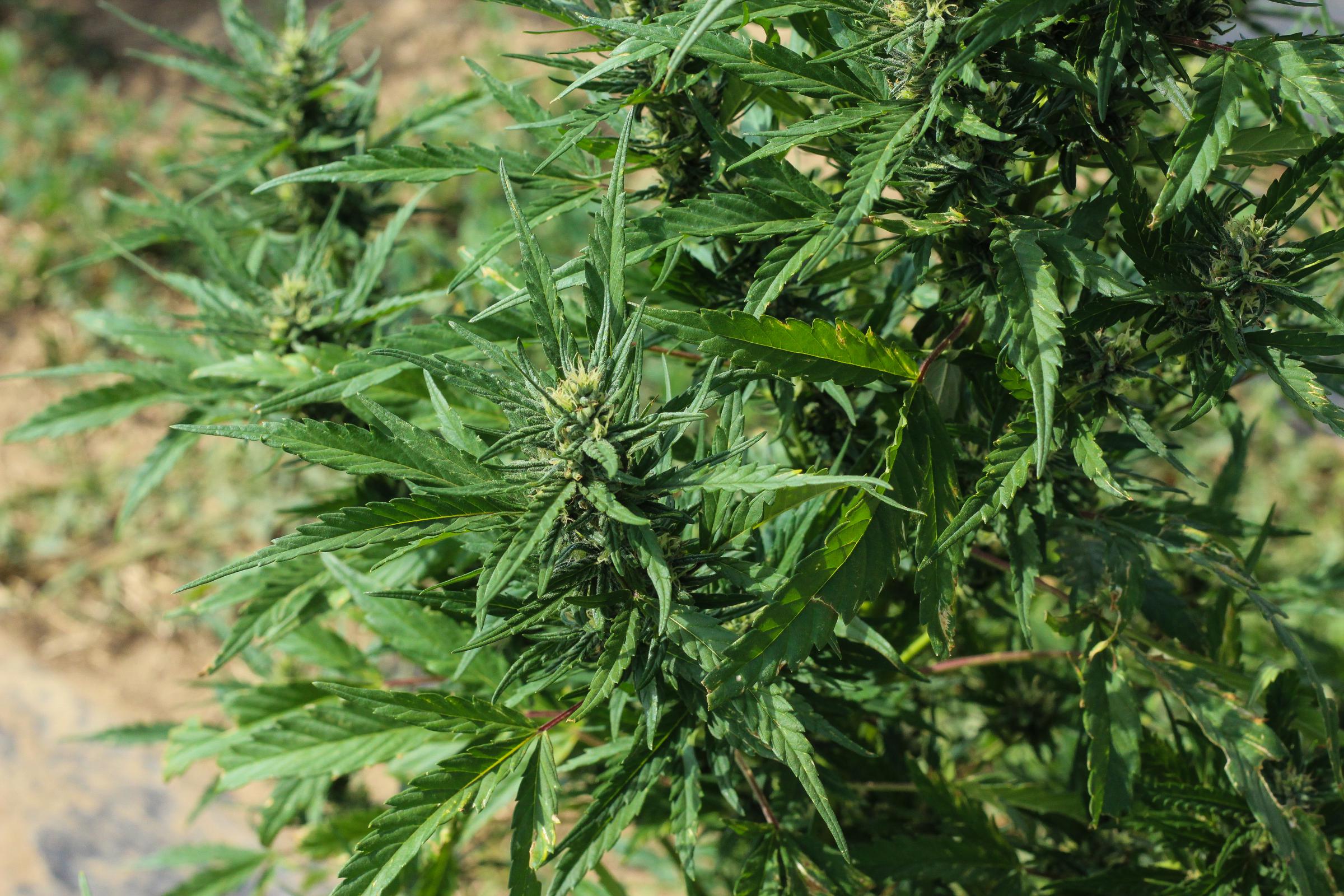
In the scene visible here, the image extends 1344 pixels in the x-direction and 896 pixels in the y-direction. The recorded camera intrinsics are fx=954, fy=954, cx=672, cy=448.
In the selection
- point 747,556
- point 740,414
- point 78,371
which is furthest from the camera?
point 78,371

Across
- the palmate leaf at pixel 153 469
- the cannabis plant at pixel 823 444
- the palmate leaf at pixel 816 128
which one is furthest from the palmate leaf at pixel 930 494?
the palmate leaf at pixel 153 469

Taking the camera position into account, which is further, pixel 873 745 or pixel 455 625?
pixel 873 745

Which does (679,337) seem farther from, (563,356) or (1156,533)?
(1156,533)

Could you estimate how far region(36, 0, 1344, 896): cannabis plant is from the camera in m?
0.89

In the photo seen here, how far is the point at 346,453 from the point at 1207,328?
33.3 inches

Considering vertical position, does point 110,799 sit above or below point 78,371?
below

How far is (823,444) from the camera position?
52.3 inches

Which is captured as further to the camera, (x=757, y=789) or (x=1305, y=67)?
(x=757, y=789)

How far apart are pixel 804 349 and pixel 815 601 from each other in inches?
9.8

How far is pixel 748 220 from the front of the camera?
3.22 ft

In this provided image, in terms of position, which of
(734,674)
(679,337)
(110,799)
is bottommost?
(110,799)

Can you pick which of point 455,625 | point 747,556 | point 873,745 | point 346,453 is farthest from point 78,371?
point 873,745

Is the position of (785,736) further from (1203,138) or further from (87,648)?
(87,648)

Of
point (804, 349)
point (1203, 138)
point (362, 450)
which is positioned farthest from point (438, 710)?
point (1203, 138)
